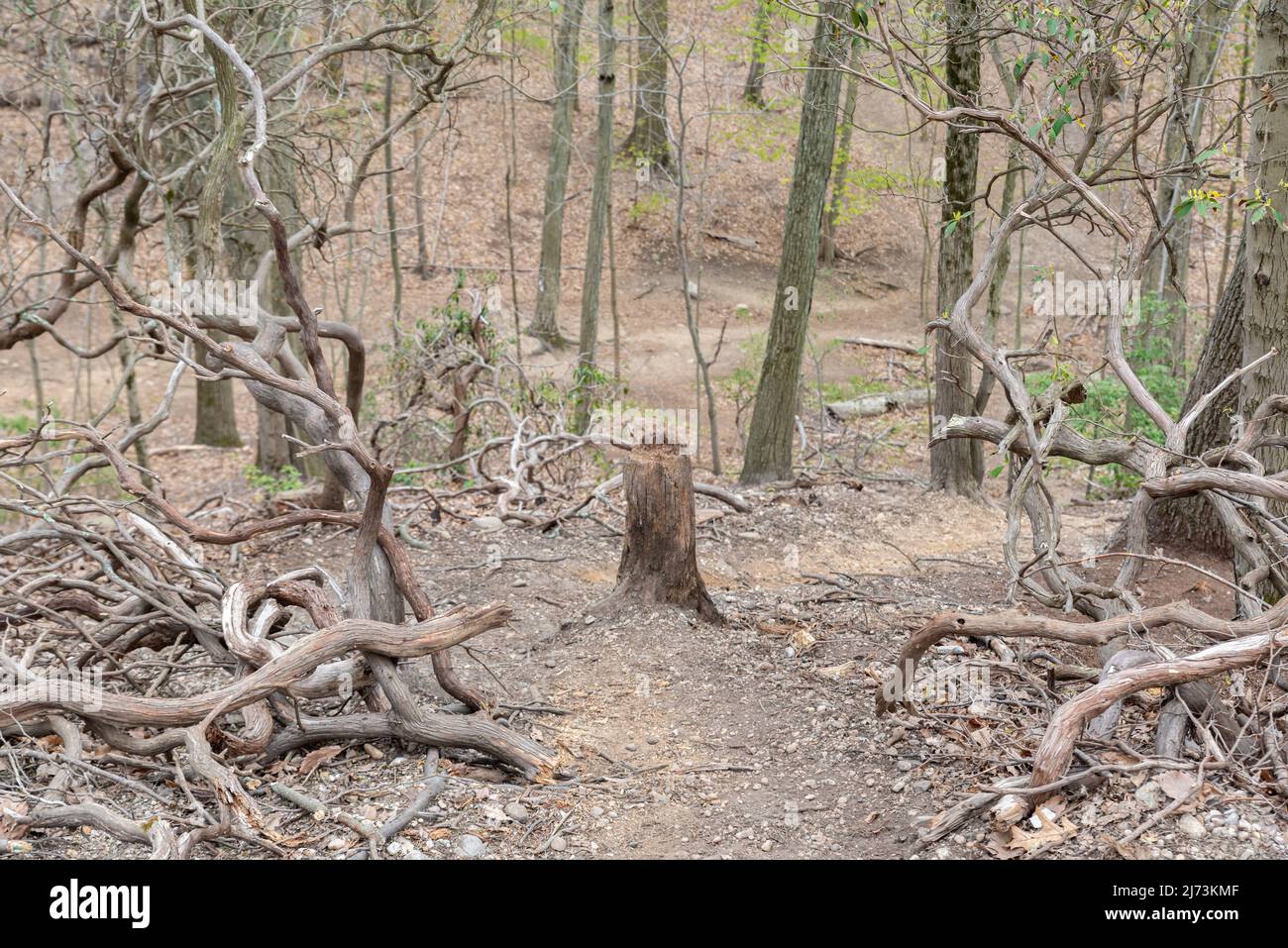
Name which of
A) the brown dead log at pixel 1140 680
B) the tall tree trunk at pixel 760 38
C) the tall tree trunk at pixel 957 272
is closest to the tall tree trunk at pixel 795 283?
the tall tree trunk at pixel 760 38

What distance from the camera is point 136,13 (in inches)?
281

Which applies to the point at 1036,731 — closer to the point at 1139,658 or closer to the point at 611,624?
the point at 1139,658

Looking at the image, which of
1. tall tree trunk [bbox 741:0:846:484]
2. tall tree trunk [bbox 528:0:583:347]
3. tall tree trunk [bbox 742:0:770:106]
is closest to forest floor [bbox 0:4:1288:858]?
tall tree trunk [bbox 741:0:846:484]

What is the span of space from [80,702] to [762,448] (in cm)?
688

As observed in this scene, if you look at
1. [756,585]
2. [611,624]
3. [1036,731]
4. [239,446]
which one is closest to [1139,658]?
[1036,731]

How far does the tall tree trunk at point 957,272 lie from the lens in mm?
8547

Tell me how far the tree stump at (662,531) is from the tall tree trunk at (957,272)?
130 inches

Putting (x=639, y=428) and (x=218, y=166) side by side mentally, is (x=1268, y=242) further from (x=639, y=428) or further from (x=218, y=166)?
(x=218, y=166)

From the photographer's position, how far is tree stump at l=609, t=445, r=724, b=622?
5.98m

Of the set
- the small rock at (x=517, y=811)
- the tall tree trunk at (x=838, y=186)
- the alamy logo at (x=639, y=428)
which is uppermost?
the tall tree trunk at (x=838, y=186)

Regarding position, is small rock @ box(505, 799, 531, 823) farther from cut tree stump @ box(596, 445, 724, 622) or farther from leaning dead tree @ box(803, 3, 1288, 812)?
cut tree stump @ box(596, 445, 724, 622)

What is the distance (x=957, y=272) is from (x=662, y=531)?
4563mm

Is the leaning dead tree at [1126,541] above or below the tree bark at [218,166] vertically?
below

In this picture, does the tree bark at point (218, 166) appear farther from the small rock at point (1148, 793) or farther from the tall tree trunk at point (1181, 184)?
the tall tree trunk at point (1181, 184)
